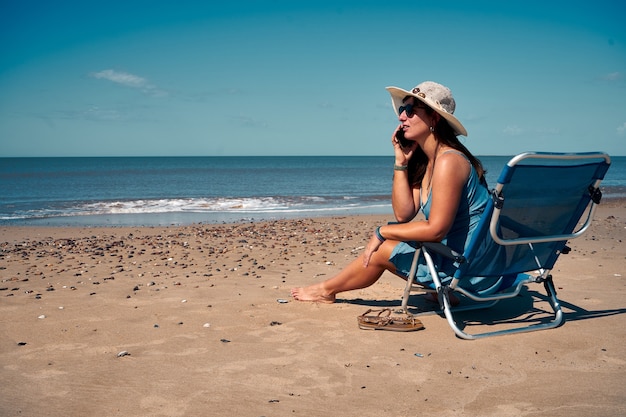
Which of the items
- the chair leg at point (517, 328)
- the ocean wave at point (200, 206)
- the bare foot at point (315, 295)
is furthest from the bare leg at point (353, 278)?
the ocean wave at point (200, 206)

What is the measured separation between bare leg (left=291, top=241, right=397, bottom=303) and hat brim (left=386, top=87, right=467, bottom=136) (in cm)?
99

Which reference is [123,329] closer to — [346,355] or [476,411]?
[346,355]

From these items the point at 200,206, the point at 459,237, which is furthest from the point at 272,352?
the point at 200,206

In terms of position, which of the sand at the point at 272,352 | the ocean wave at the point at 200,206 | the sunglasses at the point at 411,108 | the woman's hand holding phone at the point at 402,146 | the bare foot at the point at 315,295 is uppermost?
the sunglasses at the point at 411,108

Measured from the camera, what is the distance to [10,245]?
975cm

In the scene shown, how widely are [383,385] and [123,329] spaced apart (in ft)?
7.05

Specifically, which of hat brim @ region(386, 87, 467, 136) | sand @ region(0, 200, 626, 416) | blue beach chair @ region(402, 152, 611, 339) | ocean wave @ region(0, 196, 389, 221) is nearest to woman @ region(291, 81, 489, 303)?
hat brim @ region(386, 87, 467, 136)

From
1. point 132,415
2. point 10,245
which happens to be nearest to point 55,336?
point 132,415

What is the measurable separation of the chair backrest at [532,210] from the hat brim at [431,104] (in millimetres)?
637

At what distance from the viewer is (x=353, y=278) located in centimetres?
464

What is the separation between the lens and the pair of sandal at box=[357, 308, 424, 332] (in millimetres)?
4150

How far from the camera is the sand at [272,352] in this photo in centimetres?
298

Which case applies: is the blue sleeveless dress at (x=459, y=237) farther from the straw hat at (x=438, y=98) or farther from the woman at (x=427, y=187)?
the straw hat at (x=438, y=98)

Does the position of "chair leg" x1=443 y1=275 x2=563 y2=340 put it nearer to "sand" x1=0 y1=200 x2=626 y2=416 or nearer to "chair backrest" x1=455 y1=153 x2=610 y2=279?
"sand" x1=0 y1=200 x2=626 y2=416
